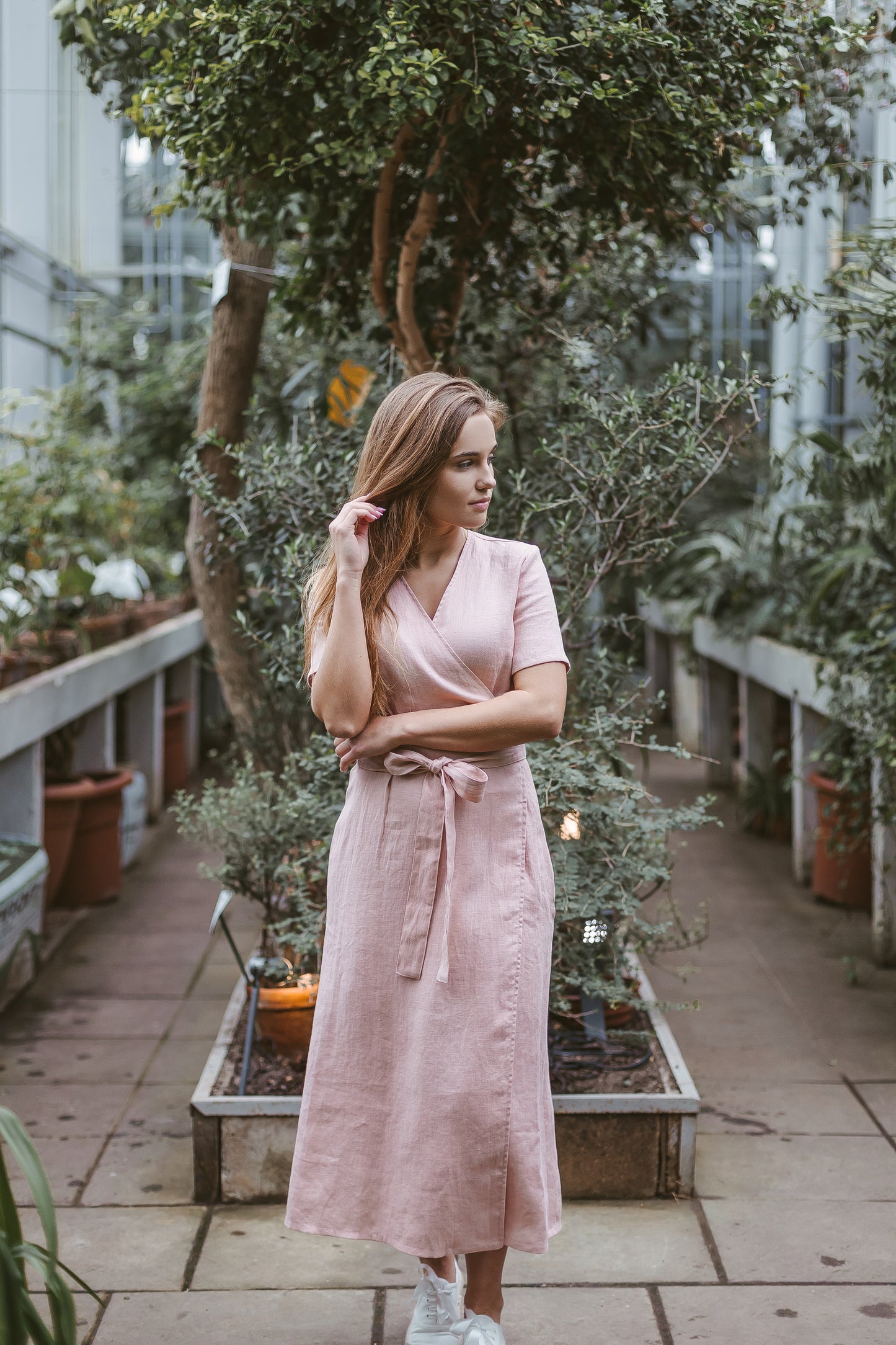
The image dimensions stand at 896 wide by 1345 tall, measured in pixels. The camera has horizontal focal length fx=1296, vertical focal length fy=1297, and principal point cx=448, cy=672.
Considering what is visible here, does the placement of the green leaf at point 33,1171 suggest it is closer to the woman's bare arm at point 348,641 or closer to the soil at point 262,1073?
the woman's bare arm at point 348,641

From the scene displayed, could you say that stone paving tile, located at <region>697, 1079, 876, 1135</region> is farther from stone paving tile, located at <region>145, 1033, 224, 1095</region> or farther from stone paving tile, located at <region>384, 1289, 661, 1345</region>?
stone paving tile, located at <region>145, 1033, 224, 1095</region>

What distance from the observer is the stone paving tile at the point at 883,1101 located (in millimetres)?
3387

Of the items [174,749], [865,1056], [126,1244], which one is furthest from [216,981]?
[174,749]

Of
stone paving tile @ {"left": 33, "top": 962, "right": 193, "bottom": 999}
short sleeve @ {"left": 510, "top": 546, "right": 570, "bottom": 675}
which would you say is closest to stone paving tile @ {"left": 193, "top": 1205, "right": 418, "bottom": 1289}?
short sleeve @ {"left": 510, "top": 546, "right": 570, "bottom": 675}

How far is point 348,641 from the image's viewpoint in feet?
6.71

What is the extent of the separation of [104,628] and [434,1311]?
4.48m

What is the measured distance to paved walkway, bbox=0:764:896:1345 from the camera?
2.49 metres

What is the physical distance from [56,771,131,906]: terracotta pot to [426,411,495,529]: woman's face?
368 centimetres

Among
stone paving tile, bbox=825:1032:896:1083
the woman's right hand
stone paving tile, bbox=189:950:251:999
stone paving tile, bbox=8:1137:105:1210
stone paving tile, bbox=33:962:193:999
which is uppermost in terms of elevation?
the woman's right hand

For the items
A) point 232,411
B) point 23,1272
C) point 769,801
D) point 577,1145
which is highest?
point 232,411

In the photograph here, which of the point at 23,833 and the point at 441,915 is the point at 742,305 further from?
the point at 441,915

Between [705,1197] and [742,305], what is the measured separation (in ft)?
36.5

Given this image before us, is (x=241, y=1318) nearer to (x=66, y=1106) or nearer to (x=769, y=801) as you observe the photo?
(x=66, y=1106)

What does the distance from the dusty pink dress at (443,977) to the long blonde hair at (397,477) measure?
0.04m
